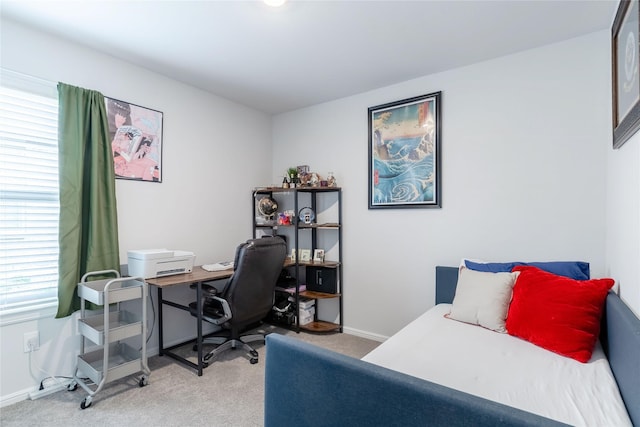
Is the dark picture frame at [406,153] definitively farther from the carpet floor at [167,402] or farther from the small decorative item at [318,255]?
the carpet floor at [167,402]

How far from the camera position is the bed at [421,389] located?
90 centimetres

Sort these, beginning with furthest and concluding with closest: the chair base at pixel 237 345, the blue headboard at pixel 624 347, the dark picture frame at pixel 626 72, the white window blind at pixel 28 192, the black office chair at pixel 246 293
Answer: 1. the chair base at pixel 237 345
2. the black office chair at pixel 246 293
3. the white window blind at pixel 28 192
4. the dark picture frame at pixel 626 72
5. the blue headboard at pixel 624 347

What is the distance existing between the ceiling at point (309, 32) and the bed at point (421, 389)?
1787 mm

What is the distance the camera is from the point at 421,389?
3.11 ft

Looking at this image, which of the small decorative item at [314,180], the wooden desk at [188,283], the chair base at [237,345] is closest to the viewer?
the wooden desk at [188,283]

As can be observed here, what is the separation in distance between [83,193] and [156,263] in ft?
2.41

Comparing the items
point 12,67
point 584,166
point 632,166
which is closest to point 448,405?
point 632,166

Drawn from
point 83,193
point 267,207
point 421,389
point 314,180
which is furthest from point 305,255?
point 421,389

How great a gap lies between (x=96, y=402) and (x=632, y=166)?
3.29 metres

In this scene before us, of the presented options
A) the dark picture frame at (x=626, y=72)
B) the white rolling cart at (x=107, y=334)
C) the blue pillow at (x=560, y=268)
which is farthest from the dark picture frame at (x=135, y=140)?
the dark picture frame at (x=626, y=72)

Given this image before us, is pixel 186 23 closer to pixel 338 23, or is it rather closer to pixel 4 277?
pixel 338 23

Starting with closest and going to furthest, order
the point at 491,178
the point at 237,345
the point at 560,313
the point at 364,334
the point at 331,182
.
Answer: the point at 560,313
the point at 491,178
the point at 237,345
the point at 364,334
the point at 331,182

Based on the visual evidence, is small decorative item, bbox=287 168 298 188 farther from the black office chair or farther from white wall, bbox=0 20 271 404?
the black office chair

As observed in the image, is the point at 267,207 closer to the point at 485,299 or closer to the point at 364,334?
the point at 364,334
